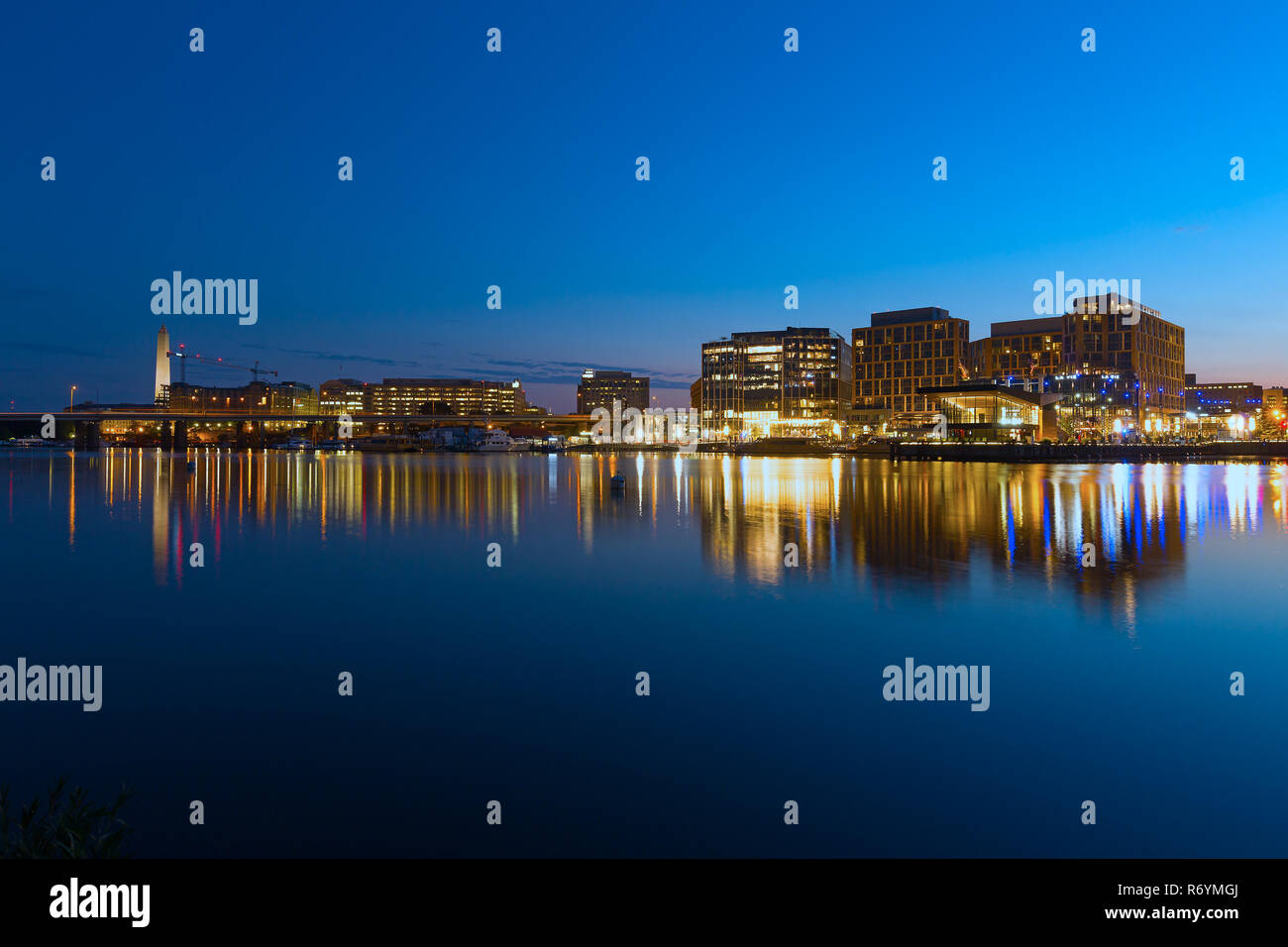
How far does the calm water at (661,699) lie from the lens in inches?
238

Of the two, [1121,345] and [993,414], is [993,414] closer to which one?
[993,414]

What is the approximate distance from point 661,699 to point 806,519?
20.0 m

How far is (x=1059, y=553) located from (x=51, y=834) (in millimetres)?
19957

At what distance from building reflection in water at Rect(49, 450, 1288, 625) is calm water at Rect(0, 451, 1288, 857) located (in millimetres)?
362

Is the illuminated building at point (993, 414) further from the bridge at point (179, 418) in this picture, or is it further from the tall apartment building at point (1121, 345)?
the bridge at point (179, 418)

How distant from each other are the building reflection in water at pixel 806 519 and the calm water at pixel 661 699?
1.19ft

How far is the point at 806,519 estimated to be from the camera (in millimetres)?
27938

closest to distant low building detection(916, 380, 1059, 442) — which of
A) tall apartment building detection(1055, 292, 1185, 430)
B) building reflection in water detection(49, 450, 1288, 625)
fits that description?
tall apartment building detection(1055, 292, 1185, 430)

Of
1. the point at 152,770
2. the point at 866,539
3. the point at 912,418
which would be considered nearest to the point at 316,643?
the point at 152,770

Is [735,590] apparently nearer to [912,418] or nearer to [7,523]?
[7,523]

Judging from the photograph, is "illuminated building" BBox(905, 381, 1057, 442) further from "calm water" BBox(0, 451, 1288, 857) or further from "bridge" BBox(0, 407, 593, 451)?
"calm water" BBox(0, 451, 1288, 857)

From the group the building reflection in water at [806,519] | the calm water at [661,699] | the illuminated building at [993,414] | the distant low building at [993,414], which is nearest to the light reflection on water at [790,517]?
the building reflection in water at [806,519]

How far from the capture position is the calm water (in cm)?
605

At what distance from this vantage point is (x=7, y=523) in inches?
1054
